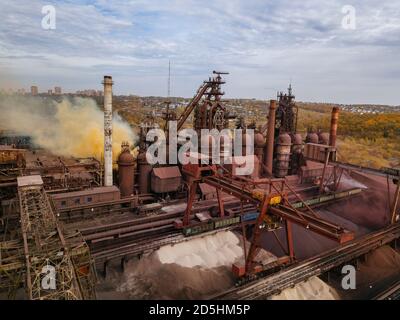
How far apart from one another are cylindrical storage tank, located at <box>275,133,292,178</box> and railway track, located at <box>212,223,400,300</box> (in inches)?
548

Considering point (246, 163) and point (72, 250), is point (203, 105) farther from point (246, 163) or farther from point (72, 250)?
point (72, 250)

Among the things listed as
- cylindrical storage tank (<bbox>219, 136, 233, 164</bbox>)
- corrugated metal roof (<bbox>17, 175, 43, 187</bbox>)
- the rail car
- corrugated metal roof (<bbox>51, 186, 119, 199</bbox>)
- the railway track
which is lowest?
the railway track

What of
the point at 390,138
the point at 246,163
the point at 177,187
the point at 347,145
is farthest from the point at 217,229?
the point at 390,138

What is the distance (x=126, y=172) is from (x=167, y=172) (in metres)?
3.85

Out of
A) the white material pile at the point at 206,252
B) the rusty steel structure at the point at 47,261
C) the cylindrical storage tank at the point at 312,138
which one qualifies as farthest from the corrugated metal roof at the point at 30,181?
the cylindrical storage tank at the point at 312,138

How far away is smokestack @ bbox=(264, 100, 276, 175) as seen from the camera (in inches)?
1430

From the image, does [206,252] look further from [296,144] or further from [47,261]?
[296,144]

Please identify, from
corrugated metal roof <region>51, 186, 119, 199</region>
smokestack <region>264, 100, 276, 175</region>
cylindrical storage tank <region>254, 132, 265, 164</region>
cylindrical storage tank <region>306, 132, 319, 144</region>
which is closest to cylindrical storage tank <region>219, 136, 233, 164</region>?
cylindrical storage tank <region>254, 132, 265, 164</region>

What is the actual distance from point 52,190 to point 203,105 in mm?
16889

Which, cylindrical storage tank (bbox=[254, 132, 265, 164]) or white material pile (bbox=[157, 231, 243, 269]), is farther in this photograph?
cylindrical storage tank (bbox=[254, 132, 265, 164])

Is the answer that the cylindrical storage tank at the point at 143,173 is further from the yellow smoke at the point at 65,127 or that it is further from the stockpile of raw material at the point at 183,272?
the yellow smoke at the point at 65,127

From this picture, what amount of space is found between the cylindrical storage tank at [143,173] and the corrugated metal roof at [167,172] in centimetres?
77

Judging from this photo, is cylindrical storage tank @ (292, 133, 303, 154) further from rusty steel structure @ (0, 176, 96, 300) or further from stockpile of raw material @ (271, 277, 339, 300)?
rusty steel structure @ (0, 176, 96, 300)

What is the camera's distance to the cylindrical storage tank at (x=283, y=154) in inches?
1519
